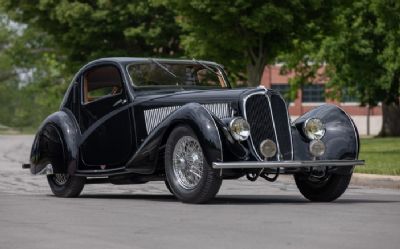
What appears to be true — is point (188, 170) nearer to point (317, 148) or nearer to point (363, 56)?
point (317, 148)

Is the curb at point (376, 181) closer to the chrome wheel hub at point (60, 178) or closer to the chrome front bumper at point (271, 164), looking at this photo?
the chrome front bumper at point (271, 164)

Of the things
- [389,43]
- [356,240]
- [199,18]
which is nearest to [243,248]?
[356,240]

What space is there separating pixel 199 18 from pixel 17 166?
31.8 feet

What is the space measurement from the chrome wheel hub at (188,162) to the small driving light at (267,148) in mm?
685

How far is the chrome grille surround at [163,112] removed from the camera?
12203 mm

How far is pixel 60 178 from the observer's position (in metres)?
14.2

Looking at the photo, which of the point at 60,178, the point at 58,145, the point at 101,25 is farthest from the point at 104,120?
the point at 101,25

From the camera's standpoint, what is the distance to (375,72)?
52.1m

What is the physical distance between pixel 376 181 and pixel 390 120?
4143 cm

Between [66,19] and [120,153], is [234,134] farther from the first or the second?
[66,19]

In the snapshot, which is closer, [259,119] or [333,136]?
[259,119]

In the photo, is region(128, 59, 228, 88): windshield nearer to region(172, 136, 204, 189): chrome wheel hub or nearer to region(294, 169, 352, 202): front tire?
region(172, 136, 204, 189): chrome wheel hub

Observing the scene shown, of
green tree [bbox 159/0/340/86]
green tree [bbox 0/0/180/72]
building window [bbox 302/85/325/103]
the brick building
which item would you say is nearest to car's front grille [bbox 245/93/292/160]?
green tree [bbox 159/0/340/86]

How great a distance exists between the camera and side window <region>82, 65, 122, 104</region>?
45.8ft
